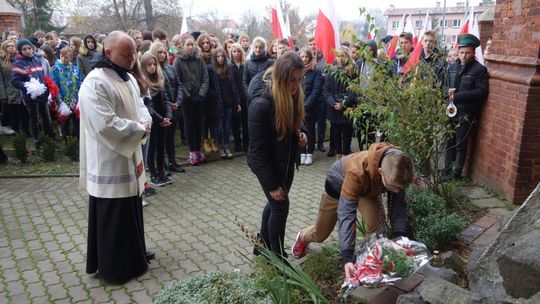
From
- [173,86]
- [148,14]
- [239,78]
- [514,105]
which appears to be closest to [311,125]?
[239,78]

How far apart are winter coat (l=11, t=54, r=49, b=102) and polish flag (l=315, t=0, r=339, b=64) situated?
16.8ft

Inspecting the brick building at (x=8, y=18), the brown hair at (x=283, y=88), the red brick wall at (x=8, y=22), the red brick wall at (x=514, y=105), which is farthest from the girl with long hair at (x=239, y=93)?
the red brick wall at (x=8, y=22)

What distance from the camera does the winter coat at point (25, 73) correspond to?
27.3 ft

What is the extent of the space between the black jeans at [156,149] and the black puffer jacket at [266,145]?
10.4 ft

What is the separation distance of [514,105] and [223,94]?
4.63 metres

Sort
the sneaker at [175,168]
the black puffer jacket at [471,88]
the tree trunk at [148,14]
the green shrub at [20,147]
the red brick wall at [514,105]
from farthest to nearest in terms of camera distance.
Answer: the tree trunk at [148,14] < the green shrub at [20,147] < the sneaker at [175,168] < the black puffer jacket at [471,88] < the red brick wall at [514,105]

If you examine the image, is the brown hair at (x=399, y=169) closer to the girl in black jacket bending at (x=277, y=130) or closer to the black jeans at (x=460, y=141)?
the girl in black jacket bending at (x=277, y=130)

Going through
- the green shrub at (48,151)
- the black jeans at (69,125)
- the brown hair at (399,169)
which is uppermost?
the brown hair at (399,169)

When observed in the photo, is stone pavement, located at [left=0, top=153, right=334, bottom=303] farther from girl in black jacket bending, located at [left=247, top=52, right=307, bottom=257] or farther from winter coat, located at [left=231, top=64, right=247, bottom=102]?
winter coat, located at [left=231, top=64, right=247, bottom=102]

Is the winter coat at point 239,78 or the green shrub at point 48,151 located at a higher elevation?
the winter coat at point 239,78

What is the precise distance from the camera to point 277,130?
11.8 ft

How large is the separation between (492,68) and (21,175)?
7049mm

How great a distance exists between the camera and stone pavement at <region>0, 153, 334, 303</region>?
396 cm

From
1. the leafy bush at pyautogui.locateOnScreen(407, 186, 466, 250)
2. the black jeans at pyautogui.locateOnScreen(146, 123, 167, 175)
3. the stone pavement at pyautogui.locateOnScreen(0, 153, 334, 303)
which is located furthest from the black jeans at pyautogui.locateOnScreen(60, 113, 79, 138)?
the leafy bush at pyautogui.locateOnScreen(407, 186, 466, 250)
